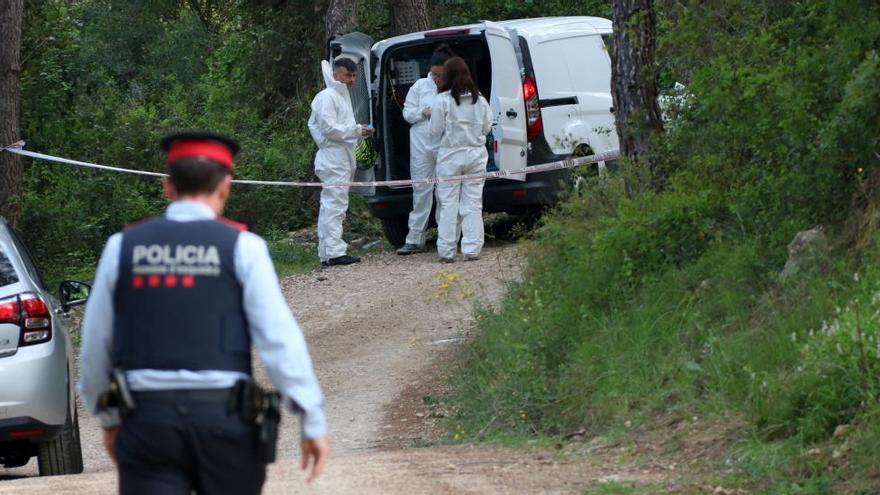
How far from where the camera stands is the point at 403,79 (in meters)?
15.8

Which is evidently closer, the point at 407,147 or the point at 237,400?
the point at 237,400

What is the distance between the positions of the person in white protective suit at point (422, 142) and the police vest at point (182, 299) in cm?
1060

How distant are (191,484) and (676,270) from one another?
553 centimetres

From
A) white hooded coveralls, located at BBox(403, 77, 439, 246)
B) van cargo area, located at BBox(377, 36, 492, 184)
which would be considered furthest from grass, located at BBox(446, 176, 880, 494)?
van cargo area, located at BBox(377, 36, 492, 184)

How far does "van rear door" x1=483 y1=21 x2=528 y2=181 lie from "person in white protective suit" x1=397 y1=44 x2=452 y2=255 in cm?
52

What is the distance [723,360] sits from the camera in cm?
750

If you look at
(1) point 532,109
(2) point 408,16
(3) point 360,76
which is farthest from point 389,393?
(2) point 408,16

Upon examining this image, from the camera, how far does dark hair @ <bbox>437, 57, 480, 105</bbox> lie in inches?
550

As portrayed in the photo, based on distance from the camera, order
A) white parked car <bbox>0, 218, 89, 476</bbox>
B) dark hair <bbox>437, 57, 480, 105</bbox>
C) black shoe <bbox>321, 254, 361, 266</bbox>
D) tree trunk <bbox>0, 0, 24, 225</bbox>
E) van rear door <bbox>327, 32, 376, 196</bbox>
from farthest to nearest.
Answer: tree trunk <bbox>0, 0, 24, 225</bbox>
black shoe <bbox>321, 254, 361, 266</bbox>
van rear door <bbox>327, 32, 376, 196</bbox>
dark hair <bbox>437, 57, 480, 105</bbox>
white parked car <bbox>0, 218, 89, 476</bbox>

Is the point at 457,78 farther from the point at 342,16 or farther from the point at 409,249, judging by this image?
the point at 342,16

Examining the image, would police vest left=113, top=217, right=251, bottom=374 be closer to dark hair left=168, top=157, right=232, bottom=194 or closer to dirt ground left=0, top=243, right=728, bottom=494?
dark hair left=168, top=157, right=232, bottom=194

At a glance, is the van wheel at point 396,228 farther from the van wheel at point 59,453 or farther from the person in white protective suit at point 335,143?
the van wheel at point 59,453

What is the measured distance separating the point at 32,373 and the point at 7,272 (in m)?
0.57

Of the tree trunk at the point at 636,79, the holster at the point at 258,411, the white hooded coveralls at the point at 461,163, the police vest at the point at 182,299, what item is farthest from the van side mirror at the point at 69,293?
the white hooded coveralls at the point at 461,163
